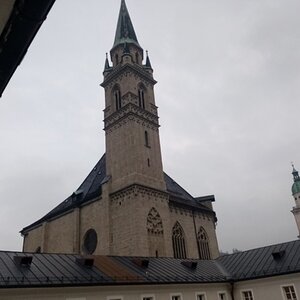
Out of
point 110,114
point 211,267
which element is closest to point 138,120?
point 110,114

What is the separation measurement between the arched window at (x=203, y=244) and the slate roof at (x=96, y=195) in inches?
122

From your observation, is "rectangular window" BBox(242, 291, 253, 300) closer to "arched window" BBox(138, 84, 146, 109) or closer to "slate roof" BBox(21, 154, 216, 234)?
"slate roof" BBox(21, 154, 216, 234)

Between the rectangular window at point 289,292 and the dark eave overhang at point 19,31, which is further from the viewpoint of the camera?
the rectangular window at point 289,292

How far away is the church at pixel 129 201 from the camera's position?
35.1 metres

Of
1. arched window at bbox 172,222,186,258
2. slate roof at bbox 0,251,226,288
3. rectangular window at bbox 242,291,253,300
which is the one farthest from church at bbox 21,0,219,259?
rectangular window at bbox 242,291,253,300

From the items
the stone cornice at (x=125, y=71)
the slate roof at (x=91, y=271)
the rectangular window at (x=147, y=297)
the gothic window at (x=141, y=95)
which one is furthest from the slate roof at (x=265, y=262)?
the stone cornice at (x=125, y=71)

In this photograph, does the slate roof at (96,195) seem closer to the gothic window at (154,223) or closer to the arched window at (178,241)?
the arched window at (178,241)

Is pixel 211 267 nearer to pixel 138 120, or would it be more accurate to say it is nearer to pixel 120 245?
pixel 120 245

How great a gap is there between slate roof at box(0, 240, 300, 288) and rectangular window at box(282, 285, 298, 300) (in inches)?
40.3

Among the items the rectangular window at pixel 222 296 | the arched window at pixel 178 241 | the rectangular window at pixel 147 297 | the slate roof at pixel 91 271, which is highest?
the arched window at pixel 178 241

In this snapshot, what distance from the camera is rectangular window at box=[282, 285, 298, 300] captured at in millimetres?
24192

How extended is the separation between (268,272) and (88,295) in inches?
573

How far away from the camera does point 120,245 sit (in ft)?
112

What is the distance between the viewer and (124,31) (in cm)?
4931
